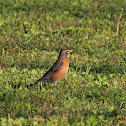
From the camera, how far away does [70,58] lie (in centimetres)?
962

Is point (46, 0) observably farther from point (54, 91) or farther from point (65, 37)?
point (54, 91)

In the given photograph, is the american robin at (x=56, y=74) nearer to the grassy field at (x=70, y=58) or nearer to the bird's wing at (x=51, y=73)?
the bird's wing at (x=51, y=73)

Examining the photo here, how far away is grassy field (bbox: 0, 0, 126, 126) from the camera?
620 centimetres

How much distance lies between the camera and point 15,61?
9242mm

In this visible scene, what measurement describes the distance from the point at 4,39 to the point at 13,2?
3854mm

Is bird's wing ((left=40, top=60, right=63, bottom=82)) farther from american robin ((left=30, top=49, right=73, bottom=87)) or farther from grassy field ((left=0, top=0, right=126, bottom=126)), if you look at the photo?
grassy field ((left=0, top=0, right=126, bottom=126))

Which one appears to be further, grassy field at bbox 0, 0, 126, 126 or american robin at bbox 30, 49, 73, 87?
american robin at bbox 30, 49, 73, 87

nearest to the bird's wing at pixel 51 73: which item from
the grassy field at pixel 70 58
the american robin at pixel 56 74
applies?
the american robin at pixel 56 74

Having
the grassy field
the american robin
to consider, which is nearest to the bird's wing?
the american robin

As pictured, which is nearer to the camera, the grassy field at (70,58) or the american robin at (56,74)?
the grassy field at (70,58)

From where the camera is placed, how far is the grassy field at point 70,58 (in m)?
6.20

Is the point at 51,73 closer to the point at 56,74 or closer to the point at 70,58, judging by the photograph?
the point at 56,74

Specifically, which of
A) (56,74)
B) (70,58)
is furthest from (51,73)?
(70,58)

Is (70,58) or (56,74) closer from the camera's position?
(56,74)
